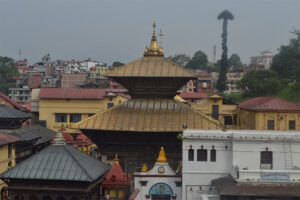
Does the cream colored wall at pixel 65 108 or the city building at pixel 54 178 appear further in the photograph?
the cream colored wall at pixel 65 108

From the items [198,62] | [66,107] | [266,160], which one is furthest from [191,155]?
[198,62]

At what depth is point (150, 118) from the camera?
938 inches

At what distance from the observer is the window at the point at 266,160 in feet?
69.5

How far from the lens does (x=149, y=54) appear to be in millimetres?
26375

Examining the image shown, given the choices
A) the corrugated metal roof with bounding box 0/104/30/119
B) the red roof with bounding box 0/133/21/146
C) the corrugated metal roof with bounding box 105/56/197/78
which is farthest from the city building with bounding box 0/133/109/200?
the corrugated metal roof with bounding box 0/104/30/119

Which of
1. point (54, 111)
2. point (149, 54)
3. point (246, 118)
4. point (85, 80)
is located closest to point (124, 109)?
point (149, 54)

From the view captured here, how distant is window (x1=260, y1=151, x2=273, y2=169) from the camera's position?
Result: 69.5ft

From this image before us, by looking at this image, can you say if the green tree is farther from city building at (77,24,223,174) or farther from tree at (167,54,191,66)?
city building at (77,24,223,174)

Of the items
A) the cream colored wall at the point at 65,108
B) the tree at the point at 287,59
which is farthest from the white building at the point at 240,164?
the tree at the point at 287,59

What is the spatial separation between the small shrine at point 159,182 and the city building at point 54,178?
369cm

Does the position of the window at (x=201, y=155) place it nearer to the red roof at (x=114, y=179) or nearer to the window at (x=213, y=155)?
the window at (x=213, y=155)

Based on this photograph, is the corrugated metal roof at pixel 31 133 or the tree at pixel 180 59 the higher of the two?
the tree at pixel 180 59

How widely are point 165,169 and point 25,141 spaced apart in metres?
14.6

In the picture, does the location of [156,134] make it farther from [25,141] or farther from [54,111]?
[54,111]
